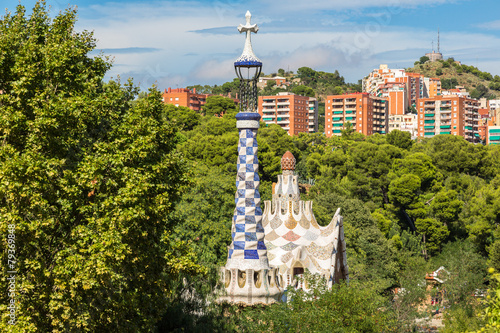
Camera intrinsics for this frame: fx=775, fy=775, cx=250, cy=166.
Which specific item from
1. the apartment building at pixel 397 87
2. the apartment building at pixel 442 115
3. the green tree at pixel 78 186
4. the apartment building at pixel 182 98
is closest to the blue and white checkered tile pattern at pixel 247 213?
the green tree at pixel 78 186

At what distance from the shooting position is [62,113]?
13586mm

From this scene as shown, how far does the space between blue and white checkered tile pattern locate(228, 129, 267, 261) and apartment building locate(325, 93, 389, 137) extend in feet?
329

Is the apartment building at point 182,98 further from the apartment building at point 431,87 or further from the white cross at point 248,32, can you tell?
the white cross at point 248,32

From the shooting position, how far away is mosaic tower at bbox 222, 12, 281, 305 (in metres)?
19.0

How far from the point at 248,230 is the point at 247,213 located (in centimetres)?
43

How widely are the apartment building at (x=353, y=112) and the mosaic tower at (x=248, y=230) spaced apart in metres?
99.9

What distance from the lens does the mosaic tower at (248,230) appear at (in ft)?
62.5

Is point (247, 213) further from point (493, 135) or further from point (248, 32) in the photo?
point (493, 135)

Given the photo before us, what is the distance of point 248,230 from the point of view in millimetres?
19422

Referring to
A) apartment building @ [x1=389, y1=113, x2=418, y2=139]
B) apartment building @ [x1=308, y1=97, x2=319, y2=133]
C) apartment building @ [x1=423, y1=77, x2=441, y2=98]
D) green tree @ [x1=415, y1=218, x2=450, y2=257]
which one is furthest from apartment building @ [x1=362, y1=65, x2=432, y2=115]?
green tree @ [x1=415, y1=218, x2=450, y2=257]

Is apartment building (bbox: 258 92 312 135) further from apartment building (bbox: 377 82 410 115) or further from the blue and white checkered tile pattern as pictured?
the blue and white checkered tile pattern

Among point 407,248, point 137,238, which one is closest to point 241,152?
point 137,238

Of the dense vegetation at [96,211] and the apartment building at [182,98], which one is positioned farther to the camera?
the apartment building at [182,98]

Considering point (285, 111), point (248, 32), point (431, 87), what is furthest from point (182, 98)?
point (248, 32)
